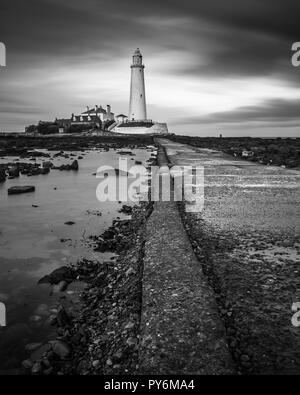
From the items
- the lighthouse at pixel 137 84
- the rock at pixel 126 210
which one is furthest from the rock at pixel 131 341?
the lighthouse at pixel 137 84

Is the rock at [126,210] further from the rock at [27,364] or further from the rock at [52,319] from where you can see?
the rock at [27,364]

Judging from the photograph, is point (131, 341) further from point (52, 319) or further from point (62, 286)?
point (62, 286)

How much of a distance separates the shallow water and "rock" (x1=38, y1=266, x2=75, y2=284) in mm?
137

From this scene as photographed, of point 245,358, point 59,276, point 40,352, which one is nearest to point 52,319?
point 40,352

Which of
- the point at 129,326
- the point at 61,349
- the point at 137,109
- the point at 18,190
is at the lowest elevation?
the point at 61,349

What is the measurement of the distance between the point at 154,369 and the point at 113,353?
559mm

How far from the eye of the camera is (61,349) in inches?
121

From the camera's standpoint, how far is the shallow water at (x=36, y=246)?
356cm

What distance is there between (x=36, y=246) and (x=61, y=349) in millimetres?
3439

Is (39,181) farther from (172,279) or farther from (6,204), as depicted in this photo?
(172,279)

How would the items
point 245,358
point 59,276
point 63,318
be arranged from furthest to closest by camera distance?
1. point 59,276
2. point 63,318
3. point 245,358

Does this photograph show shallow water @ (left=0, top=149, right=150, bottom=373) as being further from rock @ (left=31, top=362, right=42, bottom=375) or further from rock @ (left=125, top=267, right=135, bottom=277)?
rock @ (left=125, top=267, right=135, bottom=277)

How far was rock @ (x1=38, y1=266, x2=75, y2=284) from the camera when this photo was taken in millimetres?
4672

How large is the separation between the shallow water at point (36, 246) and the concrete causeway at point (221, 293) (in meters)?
1.31
